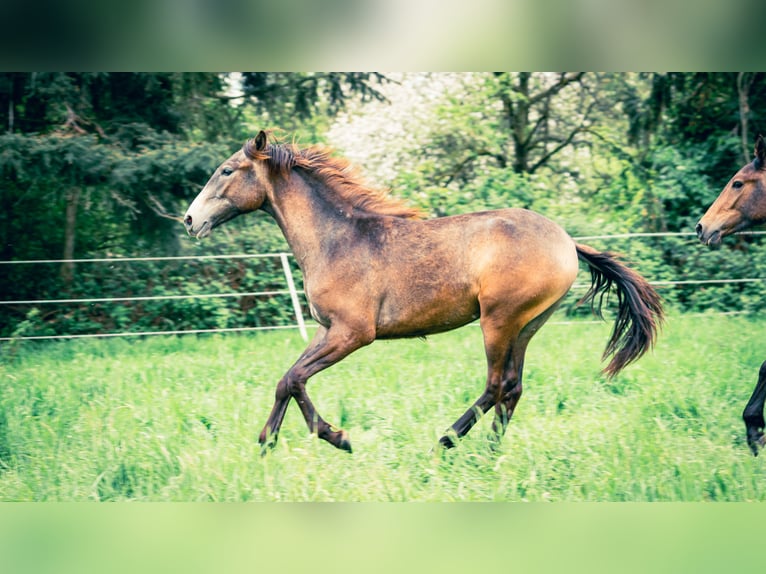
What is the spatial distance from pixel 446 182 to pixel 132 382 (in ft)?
15.6

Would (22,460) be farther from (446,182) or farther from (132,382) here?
(446,182)

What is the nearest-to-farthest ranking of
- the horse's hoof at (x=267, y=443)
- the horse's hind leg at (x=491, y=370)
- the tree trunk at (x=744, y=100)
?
1. the horse's hoof at (x=267, y=443)
2. the horse's hind leg at (x=491, y=370)
3. the tree trunk at (x=744, y=100)

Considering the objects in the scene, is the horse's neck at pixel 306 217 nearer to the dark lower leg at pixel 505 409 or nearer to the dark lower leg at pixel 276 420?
the dark lower leg at pixel 276 420

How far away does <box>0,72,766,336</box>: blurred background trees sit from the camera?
28.5ft

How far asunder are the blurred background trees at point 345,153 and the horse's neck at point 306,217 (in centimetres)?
374

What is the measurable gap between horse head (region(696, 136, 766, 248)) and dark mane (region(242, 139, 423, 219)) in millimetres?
1850

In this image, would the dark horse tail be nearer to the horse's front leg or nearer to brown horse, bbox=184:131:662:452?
brown horse, bbox=184:131:662:452

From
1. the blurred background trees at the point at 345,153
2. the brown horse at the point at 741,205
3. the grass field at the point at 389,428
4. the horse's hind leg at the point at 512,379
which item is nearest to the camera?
the grass field at the point at 389,428

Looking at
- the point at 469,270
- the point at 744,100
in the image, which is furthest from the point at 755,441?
the point at 744,100

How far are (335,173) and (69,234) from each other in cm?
533

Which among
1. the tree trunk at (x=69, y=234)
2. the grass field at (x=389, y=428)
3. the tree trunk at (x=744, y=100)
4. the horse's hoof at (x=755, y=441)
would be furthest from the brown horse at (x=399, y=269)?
the tree trunk at (x=744, y=100)

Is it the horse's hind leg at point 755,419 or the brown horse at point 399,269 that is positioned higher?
the brown horse at point 399,269

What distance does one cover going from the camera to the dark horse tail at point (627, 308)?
490cm

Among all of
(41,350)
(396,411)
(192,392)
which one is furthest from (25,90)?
(396,411)
